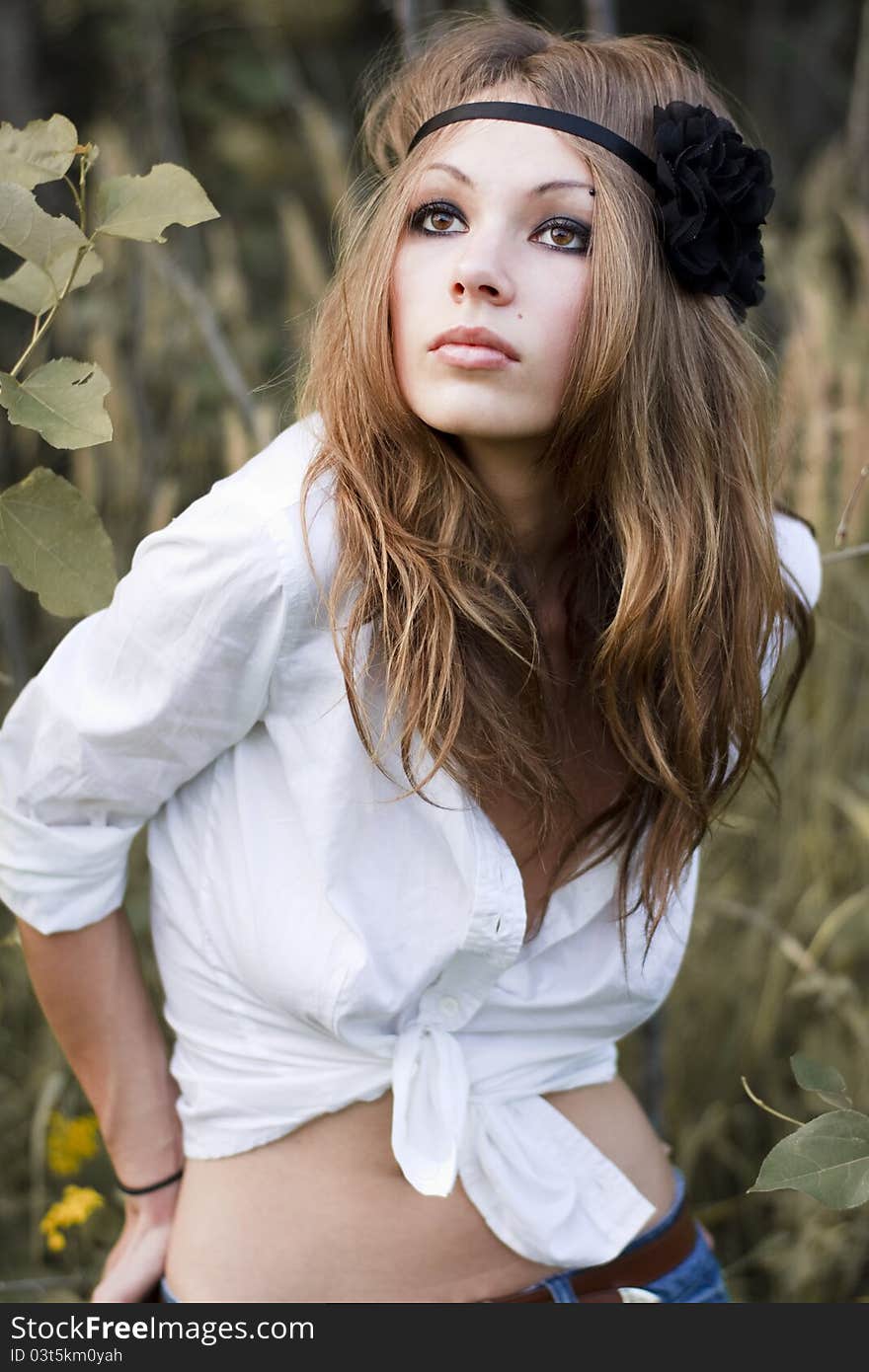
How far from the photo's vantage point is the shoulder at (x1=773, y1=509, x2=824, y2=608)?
4.28 feet

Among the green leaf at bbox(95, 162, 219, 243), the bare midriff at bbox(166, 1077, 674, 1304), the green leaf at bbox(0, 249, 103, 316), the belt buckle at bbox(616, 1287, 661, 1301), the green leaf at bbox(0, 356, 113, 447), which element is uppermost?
the green leaf at bbox(95, 162, 219, 243)

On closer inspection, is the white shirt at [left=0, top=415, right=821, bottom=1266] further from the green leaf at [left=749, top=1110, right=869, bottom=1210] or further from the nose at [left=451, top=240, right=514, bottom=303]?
the green leaf at [left=749, top=1110, right=869, bottom=1210]

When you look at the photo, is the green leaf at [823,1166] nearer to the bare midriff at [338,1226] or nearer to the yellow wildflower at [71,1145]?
the bare midriff at [338,1226]

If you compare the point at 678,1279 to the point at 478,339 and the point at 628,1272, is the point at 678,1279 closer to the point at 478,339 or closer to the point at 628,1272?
the point at 628,1272

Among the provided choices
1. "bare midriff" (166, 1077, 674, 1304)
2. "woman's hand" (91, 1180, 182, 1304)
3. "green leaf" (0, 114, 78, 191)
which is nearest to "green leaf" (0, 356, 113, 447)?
"green leaf" (0, 114, 78, 191)

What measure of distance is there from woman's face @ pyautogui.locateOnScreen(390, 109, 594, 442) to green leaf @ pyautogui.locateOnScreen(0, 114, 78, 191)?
29cm

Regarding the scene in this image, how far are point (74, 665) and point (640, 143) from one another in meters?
0.60

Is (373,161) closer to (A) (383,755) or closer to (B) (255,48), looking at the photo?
(A) (383,755)

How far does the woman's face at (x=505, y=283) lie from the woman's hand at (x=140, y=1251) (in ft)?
2.40

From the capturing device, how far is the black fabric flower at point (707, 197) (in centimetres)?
104

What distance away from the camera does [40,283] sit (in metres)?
0.97

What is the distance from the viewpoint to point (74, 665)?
3.49ft

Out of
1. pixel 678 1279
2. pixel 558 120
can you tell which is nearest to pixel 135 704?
pixel 558 120

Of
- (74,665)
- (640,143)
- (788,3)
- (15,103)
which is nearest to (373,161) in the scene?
(640,143)
